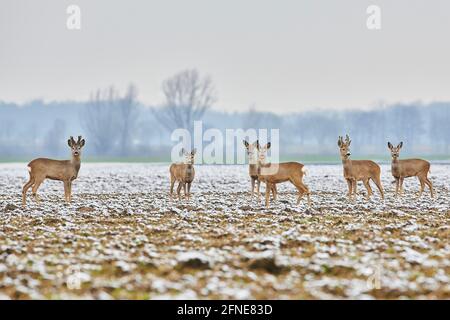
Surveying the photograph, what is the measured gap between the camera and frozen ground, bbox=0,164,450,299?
28.0ft

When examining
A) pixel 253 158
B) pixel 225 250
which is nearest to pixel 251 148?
pixel 253 158

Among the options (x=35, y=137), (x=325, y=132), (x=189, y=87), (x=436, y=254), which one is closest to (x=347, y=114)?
(x=325, y=132)

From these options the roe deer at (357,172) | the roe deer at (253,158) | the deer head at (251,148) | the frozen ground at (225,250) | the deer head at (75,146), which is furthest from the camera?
the roe deer at (357,172)

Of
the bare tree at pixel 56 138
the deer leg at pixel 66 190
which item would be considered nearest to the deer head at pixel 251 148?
the deer leg at pixel 66 190

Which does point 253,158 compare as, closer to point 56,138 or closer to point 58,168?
point 58,168

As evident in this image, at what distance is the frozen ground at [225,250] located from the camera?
8.53m

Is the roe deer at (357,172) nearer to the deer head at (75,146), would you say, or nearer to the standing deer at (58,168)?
the deer head at (75,146)

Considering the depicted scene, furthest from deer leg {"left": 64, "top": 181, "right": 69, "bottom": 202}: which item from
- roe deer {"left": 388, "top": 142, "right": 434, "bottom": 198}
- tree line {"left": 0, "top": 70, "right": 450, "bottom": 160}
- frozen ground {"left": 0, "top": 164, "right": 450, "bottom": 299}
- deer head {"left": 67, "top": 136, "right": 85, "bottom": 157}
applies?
tree line {"left": 0, "top": 70, "right": 450, "bottom": 160}

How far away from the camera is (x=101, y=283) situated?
343 inches

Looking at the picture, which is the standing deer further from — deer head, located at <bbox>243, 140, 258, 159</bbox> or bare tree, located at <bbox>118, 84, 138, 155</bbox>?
bare tree, located at <bbox>118, 84, 138, 155</bbox>

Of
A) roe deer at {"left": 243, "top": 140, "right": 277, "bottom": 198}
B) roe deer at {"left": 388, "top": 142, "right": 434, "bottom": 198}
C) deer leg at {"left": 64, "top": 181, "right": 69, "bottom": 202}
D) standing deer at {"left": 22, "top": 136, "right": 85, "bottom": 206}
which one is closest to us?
roe deer at {"left": 243, "top": 140, "right": 277, "bottom": 198}

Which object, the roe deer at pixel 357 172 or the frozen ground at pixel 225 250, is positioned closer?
the frozen ground at pixel 225 250
